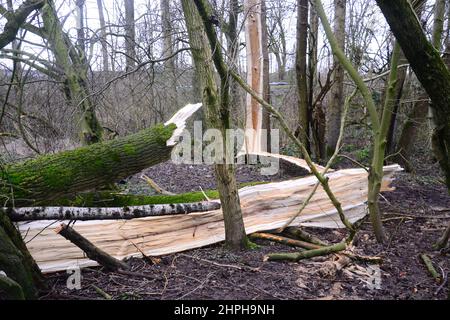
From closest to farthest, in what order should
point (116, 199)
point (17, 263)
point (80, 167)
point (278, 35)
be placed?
1. point (17, 263)
2. point (80, 167)
3. point (116, 199)
4. point (278, 35)

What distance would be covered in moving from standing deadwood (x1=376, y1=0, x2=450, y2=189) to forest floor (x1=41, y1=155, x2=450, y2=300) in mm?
1428

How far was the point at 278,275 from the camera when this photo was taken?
11.0ft

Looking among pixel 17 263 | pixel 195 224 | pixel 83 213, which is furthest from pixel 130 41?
pixel 17 263

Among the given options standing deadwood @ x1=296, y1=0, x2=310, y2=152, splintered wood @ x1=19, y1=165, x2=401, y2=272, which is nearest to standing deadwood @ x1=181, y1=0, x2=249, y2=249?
splintered wood @ x1=19, y1=165, x2=401, y2=272

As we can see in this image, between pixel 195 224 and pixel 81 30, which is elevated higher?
pixel 81 30

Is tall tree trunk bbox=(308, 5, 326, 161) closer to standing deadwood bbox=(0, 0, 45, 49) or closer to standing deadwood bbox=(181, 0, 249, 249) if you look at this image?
standing deadwood bbox=(181, 0, 249, 249)

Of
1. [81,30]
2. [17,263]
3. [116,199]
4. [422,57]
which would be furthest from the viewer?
[81,30]

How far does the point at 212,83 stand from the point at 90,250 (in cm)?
178

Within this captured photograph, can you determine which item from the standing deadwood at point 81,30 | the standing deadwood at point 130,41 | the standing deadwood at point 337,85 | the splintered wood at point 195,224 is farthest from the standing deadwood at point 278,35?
the splintered wood at point 195,224

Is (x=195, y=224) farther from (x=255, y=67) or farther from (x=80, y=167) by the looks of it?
(x=255, y=67)

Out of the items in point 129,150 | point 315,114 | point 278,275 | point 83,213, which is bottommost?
point 278,275

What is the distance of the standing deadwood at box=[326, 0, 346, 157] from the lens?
6.95 m

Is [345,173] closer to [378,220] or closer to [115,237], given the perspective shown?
[378,220]
